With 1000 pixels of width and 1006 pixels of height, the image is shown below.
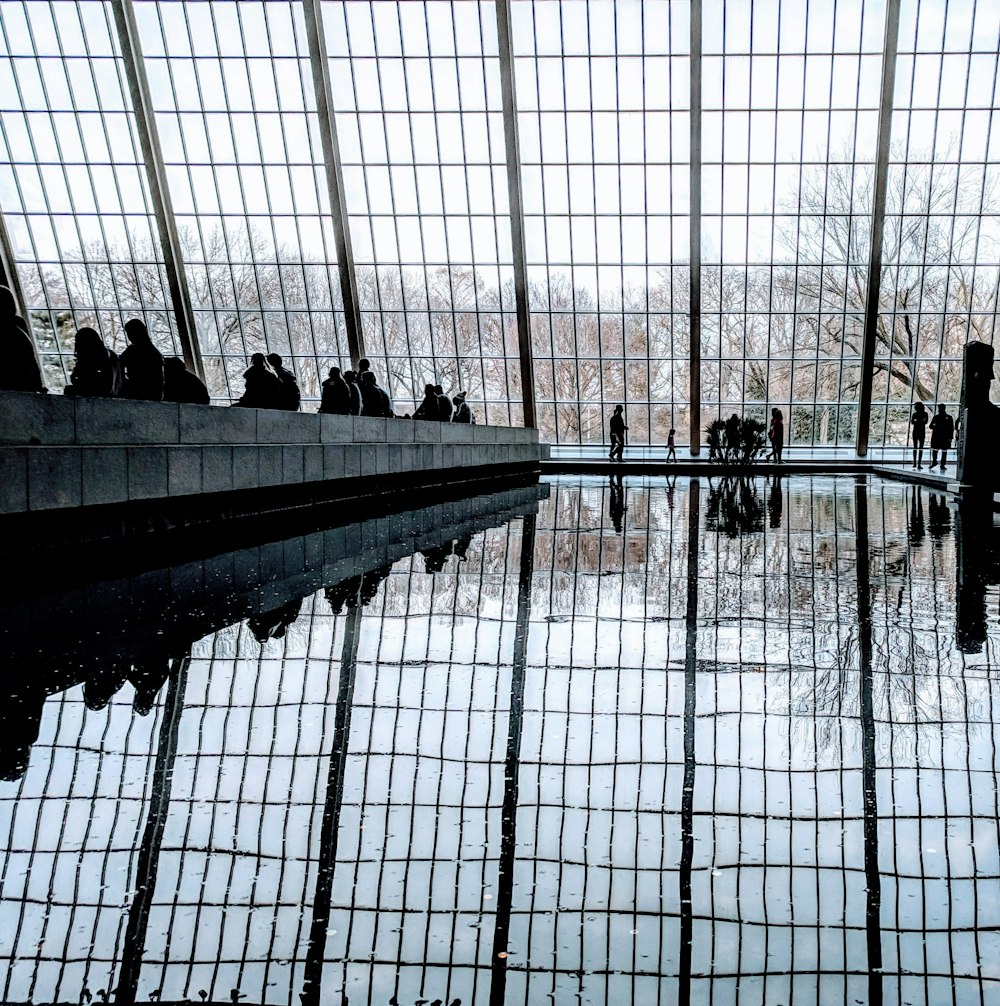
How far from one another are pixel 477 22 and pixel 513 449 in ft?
34.0

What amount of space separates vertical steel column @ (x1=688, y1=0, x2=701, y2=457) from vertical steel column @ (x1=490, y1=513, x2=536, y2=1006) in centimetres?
2518

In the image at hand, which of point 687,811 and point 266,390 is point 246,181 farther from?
point 687,811

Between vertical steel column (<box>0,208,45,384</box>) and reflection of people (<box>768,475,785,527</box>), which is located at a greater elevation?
vertical steel column (<box>0,208,45,384</box>)

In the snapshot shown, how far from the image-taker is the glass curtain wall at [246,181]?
1142 inches

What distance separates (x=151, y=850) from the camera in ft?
9.16

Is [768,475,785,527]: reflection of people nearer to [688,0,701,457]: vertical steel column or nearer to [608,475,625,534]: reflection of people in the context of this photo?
[608,475,625,534]: reflection of people

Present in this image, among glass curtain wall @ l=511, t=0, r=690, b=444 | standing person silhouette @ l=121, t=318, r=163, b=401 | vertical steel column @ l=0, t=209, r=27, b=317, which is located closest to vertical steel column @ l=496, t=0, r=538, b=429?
glass curtain wall @ l=511, t=0, r=690, b=444

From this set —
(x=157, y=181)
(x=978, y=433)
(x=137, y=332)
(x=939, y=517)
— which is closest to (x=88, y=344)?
(x=137, y=332)

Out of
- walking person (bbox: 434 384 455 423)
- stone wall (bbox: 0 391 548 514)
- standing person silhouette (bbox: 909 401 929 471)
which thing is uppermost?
standing person silhouette (bbox: 909 401 929 471)

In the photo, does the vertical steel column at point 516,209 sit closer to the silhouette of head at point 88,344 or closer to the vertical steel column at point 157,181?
the vertical steel column at point 157,181

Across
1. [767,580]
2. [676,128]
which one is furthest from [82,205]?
[767,580]

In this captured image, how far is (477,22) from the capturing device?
29.0 metres

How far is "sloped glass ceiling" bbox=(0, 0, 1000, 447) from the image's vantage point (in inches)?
1158

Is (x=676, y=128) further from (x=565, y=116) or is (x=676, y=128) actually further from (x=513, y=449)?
(x=513, y=449)
